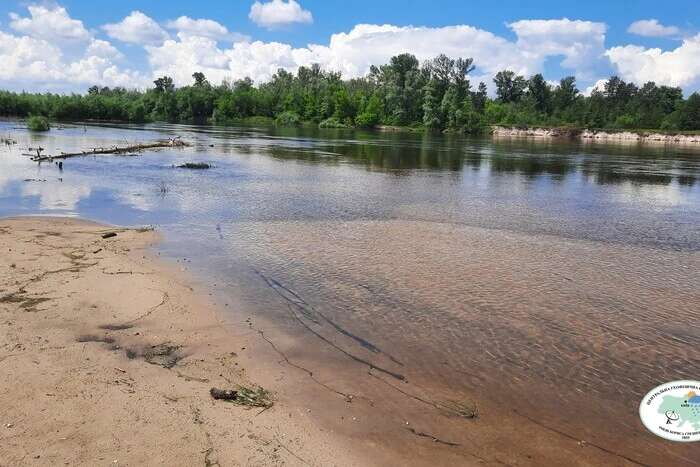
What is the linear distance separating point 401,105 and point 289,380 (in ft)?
501

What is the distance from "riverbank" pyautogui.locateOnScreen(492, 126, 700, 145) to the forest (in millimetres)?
3831

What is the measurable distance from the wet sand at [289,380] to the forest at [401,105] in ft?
436

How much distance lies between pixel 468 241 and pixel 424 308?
24.6 feet

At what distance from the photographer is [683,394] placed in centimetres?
768

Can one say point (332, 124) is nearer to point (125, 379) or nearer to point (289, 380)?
point (289, 380)

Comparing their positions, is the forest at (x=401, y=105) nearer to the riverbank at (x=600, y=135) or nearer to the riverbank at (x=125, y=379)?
the riverbank at (x=600, y=135)

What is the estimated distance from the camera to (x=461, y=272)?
50.1ft

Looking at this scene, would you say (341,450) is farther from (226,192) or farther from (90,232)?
(226,192)

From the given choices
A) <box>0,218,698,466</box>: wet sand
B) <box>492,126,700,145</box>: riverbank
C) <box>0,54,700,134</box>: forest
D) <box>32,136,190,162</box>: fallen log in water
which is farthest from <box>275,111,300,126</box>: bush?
<box>0,218,698,466</box>: wet sand

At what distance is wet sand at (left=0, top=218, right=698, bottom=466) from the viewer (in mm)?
6723

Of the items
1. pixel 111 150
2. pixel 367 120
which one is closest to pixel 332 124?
pixel 367 120

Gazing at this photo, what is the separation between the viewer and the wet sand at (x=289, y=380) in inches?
265

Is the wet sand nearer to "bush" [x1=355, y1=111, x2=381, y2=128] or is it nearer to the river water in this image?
the river water

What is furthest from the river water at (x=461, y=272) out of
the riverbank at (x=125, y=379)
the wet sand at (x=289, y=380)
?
the riverbank at (x=125, y=379)
